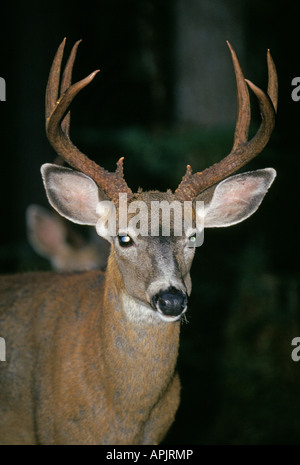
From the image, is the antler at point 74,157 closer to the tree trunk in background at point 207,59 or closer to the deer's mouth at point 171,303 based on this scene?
the deer's mouth at point 171,303

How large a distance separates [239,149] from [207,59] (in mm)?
4601

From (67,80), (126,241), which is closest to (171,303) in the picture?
(126,241)

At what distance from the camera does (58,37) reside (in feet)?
28.3

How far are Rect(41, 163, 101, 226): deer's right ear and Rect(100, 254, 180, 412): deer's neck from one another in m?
0.46

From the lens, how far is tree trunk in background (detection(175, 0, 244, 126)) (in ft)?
25.7

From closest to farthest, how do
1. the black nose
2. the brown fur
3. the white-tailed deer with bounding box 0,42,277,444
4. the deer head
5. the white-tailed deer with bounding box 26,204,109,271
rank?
the black nose → the deer head → the white-tailed deer with bounding box 0,42,277,444 → the brown fur → the white-tailed deer with bounding box 26,204,109,271

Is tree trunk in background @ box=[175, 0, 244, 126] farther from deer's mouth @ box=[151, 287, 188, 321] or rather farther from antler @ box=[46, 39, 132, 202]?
deer's mouth @ box=[151, 287, 188, 321]

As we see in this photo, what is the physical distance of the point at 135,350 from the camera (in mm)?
3541

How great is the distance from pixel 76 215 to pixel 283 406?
382cm

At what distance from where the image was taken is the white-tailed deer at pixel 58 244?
678 cm

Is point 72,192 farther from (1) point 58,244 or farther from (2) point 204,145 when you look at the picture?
(2) point 204,145

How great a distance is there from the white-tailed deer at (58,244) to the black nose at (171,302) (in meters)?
3.63

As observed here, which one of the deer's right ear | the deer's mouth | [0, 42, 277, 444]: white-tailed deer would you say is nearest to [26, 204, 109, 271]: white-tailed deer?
[0, 42, 277, 444]: white-tailed deer

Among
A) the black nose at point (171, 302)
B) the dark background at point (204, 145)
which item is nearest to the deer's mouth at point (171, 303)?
the black nose at point (171, 302)
